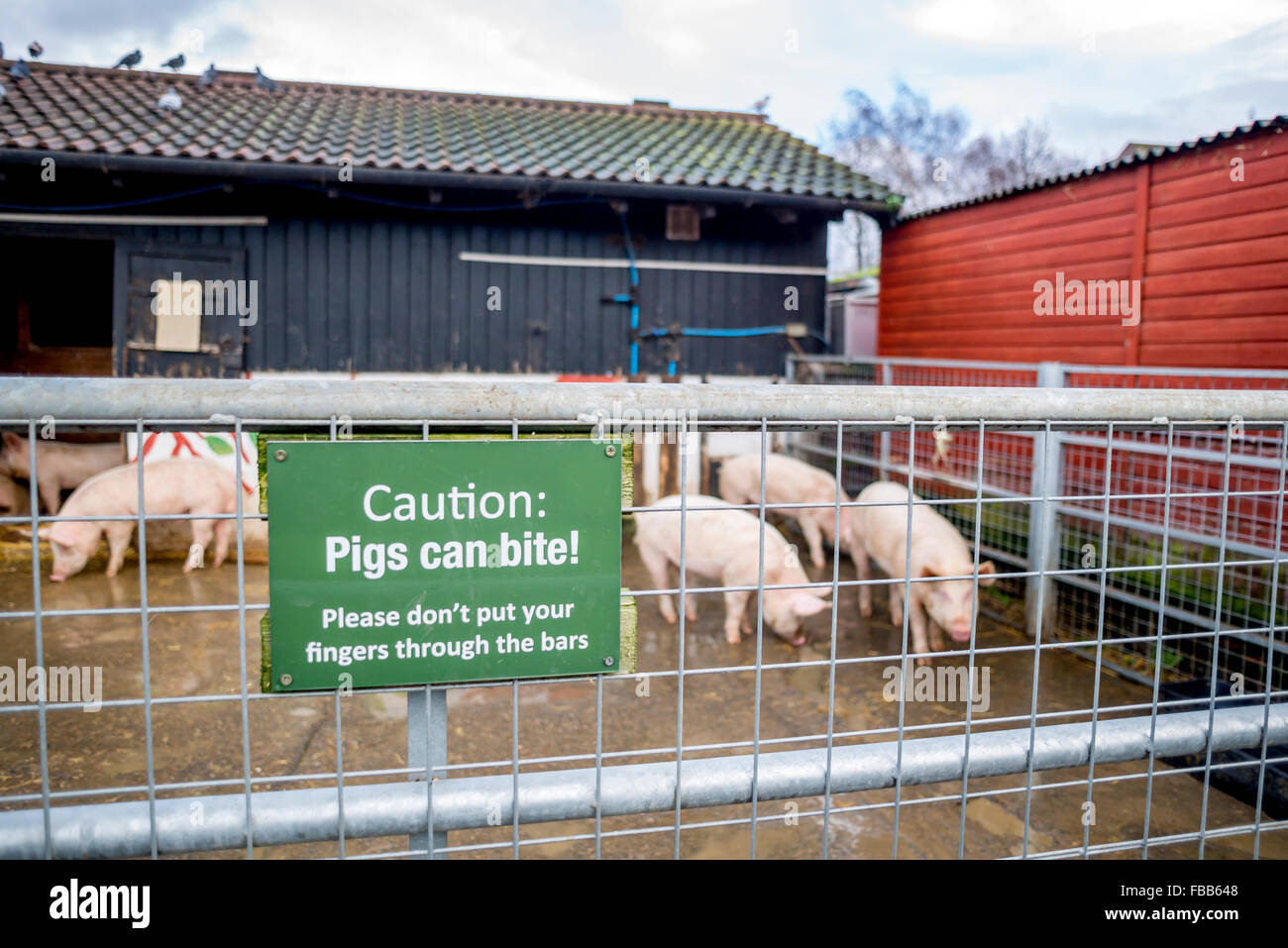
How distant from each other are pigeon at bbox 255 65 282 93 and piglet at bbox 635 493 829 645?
819 centimetres

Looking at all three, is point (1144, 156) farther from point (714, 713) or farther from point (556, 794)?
point (556, 794)

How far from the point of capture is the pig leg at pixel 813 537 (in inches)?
294

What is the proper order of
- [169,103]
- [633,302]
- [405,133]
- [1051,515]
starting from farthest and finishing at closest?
[405,133] → [633,302] → [169,103] → [1051,515]

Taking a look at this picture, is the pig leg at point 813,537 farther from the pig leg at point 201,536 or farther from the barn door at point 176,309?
the barn door at point 176,309

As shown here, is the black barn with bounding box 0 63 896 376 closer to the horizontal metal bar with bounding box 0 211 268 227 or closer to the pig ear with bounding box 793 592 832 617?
the horizontal metal bar with bounding box 0 211 268 227

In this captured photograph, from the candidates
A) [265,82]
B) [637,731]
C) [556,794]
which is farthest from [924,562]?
[265,82]

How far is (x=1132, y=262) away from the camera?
22.7ft

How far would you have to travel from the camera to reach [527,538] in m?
1.38

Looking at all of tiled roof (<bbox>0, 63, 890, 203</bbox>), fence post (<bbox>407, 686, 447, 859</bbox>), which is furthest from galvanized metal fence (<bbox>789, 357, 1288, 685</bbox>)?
tiled roof (<bbox>0, 63, 890, 203</bbox>)

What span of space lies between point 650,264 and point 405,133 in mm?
3098

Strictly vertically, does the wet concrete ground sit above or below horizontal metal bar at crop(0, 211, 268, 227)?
below

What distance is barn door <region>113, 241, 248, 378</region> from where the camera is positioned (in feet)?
27.4

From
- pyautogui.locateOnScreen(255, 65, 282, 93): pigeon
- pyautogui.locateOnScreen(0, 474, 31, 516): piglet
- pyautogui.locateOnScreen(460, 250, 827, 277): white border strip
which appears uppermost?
pyautogui.locateOnScreen(255, 65, 282, 93): pigeon
